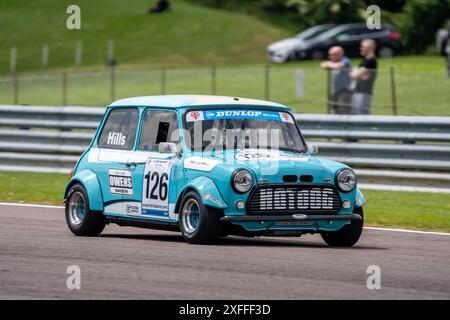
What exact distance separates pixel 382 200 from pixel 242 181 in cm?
549

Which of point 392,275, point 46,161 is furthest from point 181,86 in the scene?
point 392,275

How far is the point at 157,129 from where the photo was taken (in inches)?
485

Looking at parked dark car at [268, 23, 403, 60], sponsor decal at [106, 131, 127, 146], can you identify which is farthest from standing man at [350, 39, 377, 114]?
parked dark car at [268, 23, 403, 60]

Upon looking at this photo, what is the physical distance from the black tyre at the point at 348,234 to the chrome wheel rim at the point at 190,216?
130cm

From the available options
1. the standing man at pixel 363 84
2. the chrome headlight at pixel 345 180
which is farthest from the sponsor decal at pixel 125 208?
the standing man at pixel 363 84

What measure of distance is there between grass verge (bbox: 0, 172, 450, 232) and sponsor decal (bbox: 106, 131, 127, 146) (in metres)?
3.27

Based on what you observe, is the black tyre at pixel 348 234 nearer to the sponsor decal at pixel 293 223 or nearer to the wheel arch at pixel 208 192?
the sponsor decal at pixel 293 223

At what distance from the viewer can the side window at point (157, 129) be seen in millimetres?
12125

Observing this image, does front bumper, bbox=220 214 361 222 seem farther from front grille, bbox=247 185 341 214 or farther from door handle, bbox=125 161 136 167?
door handle, bbox=125 161 136 167

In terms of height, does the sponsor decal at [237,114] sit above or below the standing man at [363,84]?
below

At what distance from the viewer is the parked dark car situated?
42125mm

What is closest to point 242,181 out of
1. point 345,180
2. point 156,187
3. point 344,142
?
point 345,180

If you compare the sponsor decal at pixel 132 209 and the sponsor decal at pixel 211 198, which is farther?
the sponsor decal at pixel 132 209
